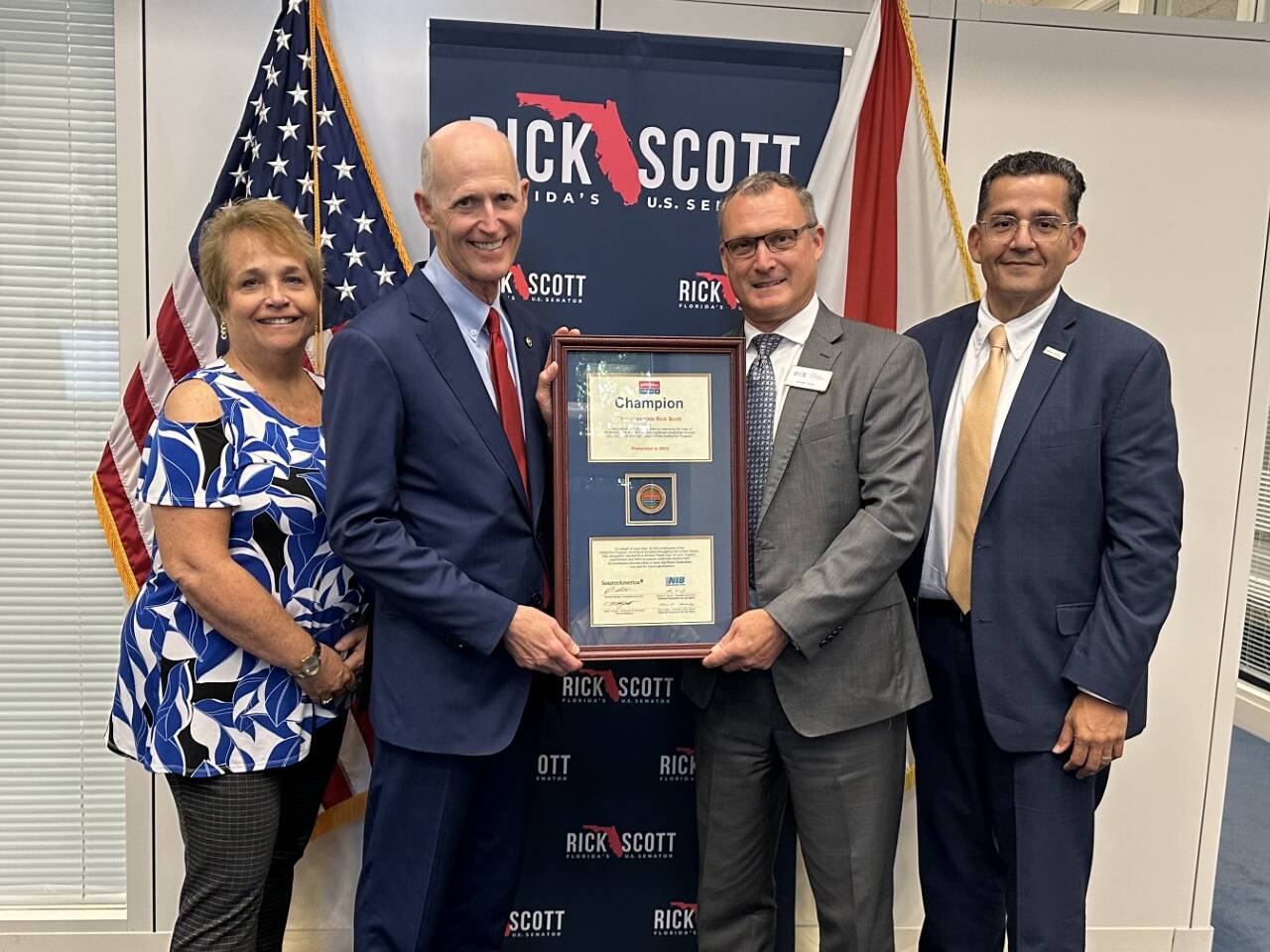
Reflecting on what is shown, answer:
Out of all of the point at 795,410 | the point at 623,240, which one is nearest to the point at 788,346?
the point at 795,410

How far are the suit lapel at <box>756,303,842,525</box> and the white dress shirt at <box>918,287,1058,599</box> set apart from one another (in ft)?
1.20

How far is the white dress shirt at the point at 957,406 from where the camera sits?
1953 mm

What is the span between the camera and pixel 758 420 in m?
1.88

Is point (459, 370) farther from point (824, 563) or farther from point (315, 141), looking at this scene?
point (315, 141)

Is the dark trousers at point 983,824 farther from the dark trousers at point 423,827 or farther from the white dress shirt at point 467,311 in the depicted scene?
the white dress shirt at point 467,311

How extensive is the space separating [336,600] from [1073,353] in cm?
167

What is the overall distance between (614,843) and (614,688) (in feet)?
1.52

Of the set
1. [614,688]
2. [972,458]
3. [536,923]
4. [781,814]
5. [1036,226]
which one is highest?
[1036,226]

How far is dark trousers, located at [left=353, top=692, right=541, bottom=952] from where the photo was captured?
1.82 meters

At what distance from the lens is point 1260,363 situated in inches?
105

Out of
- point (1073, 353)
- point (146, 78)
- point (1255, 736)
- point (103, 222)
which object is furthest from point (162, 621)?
point (1255, 736)

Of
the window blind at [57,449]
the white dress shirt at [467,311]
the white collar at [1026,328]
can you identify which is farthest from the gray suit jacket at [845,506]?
the window blind at [57,449]

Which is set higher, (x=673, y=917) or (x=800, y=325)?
(x=800, y=325)

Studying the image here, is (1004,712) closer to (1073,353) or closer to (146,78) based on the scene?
(1073,353)
